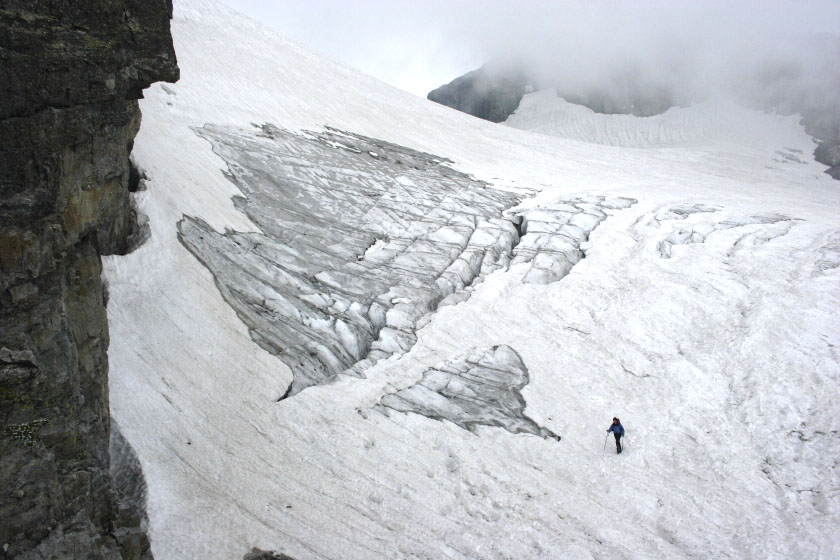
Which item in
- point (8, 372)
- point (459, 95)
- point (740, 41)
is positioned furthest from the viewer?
point (459, 95)

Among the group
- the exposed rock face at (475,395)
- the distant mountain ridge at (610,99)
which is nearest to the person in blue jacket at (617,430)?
the exposed rock face at (475,395)

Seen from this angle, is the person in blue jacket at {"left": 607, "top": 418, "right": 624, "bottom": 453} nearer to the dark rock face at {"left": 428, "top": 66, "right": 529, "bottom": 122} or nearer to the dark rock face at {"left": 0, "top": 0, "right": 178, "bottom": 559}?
the dark rock face at {"left": 0, "top": 0, "right": 178, "bottom": 559}

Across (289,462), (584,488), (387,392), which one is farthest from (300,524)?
(584,488)

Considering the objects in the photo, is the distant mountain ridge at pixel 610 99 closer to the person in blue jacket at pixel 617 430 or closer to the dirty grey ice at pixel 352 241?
the dirty grey ice at pixel 352 241

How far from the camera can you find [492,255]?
22297mm

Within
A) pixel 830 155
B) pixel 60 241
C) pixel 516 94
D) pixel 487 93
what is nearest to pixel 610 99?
pixel 516 94

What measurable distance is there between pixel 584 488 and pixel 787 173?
4209 centimetres

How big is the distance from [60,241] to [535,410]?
469 inches

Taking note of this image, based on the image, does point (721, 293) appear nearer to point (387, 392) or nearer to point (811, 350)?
point (811, 350)

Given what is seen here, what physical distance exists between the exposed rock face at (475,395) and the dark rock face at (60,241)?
8.11 meters

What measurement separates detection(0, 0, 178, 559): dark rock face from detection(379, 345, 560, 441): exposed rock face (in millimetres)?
8113

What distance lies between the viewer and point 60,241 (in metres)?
6.26

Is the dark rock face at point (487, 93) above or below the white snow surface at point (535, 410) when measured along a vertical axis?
above

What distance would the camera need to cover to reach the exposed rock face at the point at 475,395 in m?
14.5
